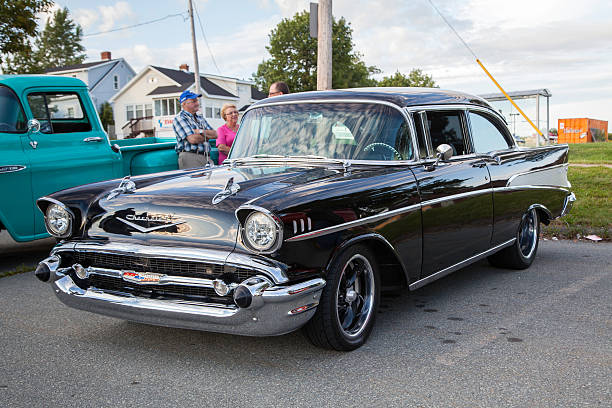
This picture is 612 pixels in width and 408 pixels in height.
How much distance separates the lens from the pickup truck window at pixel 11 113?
20.1 ft

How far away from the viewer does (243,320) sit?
3.27 metres

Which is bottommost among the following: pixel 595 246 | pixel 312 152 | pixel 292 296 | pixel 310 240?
pixel 595 246

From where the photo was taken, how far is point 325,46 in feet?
29.9

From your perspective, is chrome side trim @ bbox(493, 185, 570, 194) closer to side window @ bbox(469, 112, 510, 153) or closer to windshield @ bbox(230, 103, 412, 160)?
side window @ bbox(469, 112, 510, 153)

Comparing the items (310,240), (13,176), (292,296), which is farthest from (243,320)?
(13,176)

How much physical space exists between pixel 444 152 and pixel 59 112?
417 centimetres

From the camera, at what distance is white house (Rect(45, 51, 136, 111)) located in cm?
5206

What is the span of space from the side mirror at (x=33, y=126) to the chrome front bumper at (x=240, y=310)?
3.20 m

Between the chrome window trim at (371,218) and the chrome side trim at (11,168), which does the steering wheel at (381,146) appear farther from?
the chrome side trim at (11,168)

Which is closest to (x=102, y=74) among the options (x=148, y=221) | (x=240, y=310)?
(x=148, y=221)

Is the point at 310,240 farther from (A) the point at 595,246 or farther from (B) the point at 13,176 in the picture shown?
(A) the point at 595,246

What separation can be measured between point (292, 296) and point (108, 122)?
177 ft

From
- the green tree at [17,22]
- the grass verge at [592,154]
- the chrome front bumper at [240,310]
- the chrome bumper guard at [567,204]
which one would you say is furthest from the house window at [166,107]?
the chrome front bumper at [240,310]

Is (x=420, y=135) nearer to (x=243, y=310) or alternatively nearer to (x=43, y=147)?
(x=243, y=310)
